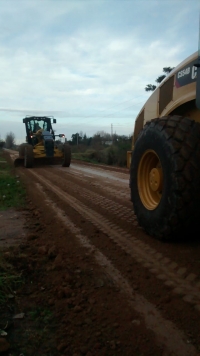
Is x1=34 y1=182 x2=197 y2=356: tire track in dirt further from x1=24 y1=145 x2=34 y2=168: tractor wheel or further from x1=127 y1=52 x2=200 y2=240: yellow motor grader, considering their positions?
x1=24 y1=145 x2=34 y2=168: tractor wheel

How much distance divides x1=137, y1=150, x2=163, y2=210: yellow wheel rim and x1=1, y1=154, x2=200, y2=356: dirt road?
1.41 ft

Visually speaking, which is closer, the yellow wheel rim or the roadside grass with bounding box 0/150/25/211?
the yellow wheel rim

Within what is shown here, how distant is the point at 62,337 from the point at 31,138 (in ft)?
58.0

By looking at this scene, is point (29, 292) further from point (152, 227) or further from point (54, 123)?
point (54, 123)

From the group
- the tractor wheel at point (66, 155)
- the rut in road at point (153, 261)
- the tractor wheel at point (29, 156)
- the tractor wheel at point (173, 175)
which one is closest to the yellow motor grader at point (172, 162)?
the tractor wheel at point (173, 175)

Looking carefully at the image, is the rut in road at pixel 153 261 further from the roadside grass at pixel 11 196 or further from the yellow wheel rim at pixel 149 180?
the roadside grass at pixel 11 196

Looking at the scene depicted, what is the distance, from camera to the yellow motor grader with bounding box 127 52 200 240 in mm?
3436

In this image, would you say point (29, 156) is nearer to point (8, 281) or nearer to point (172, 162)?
point (172, 162)

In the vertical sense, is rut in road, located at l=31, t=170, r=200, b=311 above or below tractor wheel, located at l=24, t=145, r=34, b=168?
below

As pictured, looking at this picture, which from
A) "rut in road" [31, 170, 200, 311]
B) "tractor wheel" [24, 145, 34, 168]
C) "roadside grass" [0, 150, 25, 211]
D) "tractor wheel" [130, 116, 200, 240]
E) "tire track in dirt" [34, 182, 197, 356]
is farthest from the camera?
"tractor wheel" [24, 145, 34, 168]

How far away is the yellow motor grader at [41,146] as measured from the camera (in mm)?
18134

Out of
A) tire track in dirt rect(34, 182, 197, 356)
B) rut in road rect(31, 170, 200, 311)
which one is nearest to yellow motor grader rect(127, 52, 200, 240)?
rut in road rect(31, 170, 200, 311)

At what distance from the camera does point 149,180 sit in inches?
172

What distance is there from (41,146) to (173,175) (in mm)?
15877
